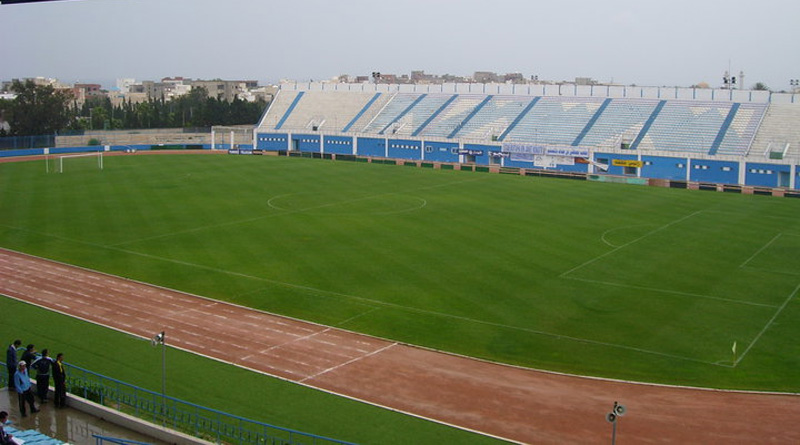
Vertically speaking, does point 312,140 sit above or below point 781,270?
above

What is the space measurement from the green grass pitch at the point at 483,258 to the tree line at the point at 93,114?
36.2 meters

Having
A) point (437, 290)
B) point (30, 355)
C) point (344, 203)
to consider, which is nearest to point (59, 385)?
point (30, 355)

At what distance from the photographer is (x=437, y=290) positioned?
33031 millimetres

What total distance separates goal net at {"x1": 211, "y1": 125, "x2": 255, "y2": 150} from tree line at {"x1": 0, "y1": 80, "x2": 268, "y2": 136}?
707 cm

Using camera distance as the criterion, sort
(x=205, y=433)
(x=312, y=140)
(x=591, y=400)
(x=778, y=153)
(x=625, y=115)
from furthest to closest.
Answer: (x=312, y=140) < (x=625, y=115) < (x=778, y=153) < (x=591, y=400) < (x=205, y=433)

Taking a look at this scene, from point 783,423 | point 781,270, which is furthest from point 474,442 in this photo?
point 781,270

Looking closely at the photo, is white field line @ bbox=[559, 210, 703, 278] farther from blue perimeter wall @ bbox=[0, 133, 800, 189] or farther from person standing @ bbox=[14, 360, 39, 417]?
person standing @ bbox=[14, 360, 39, 417]

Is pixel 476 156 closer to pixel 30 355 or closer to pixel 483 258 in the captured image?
pixel 483 258

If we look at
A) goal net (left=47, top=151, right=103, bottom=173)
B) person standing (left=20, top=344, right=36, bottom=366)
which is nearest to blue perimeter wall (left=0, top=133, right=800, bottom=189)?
goal net (left=47, top=151, right=103, bottom=173)

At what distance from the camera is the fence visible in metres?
18.4

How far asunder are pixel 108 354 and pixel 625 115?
225 ft

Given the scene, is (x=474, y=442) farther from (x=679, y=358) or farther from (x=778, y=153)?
(x=778, y=153)

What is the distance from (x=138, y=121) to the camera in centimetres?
11612

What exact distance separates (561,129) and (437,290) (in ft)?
175
